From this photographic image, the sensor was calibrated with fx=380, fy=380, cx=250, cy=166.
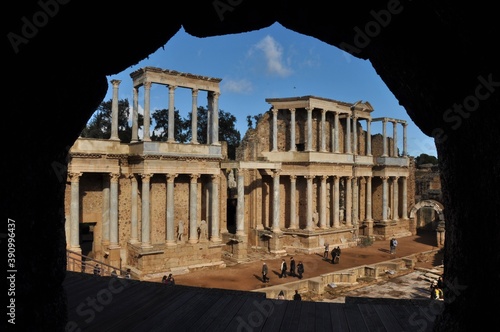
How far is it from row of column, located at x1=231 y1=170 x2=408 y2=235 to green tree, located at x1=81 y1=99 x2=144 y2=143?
22.1m

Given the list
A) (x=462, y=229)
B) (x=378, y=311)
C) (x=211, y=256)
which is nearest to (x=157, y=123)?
(x=211, y=256)

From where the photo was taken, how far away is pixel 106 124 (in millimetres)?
47500

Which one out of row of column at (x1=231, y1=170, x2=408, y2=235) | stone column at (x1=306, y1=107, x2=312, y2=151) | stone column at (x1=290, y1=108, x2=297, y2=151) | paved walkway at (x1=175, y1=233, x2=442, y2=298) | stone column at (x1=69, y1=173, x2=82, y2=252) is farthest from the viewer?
stone column at (x1=290, y1=108, x2=297, y2=151)

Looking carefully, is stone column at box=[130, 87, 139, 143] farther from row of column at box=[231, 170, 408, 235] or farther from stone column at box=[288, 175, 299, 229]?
stone column at box=[288, 175, 299, 229]

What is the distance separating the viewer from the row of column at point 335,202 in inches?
1058

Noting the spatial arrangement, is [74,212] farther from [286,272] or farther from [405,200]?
[405,200]

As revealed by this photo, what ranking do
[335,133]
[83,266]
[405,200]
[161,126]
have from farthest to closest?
[161,126] < [405,200] < [335,133] < [83,266]

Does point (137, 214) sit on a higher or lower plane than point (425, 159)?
lower

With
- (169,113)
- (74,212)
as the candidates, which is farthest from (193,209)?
(74,212)

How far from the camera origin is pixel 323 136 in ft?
97.2

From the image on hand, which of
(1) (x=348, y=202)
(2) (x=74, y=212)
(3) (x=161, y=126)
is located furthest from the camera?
(3) (x=161, y=126)

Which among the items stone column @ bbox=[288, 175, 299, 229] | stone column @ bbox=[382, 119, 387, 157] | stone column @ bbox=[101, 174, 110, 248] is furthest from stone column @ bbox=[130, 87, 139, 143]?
stone column @ bbox=[382, 119, 387, 157]

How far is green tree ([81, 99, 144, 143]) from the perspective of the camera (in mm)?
43781

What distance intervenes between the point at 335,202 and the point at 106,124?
31136 millimetres
